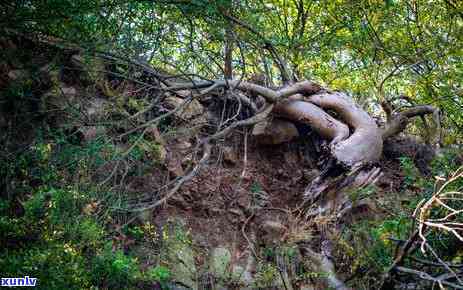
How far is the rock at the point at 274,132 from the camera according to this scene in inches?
277

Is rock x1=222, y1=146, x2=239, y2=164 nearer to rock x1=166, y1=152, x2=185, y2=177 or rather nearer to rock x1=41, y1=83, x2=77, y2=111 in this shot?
rock x1=166, y1=152, x2=185, y2=177

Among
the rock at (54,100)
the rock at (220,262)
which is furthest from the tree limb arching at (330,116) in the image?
the rock at (220,262)

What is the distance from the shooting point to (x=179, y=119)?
676cm

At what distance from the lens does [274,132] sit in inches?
279

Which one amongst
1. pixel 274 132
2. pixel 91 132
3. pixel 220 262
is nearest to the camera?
pixel 220 262

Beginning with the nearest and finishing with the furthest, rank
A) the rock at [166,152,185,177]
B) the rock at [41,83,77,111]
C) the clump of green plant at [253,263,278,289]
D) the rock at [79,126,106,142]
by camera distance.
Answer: the clump of green plant at [253,263,278,289], the rock at [79,126,106,142], the rock at [41,83,77,111], the rock at [166,152,185,177]

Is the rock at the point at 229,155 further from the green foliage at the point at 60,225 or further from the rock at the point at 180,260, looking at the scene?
the green foliage at the point at 60,225

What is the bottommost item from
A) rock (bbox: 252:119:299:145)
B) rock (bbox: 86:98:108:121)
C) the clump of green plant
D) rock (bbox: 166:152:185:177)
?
the clump of green plant

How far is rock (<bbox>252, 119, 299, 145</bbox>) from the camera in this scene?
7039 mm

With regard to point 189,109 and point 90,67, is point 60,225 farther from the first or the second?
point 189,109

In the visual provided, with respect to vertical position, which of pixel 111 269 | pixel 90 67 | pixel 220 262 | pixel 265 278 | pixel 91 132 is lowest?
pixel 265 278

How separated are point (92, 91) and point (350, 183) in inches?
154

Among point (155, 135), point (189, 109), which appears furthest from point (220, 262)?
point (189, 109)

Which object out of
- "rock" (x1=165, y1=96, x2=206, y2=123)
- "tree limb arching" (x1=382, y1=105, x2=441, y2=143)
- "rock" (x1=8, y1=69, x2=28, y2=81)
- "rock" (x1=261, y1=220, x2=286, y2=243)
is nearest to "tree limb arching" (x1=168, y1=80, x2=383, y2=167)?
"tree limb arching" (x1=382, y1=105, x2=441, y2=143)
